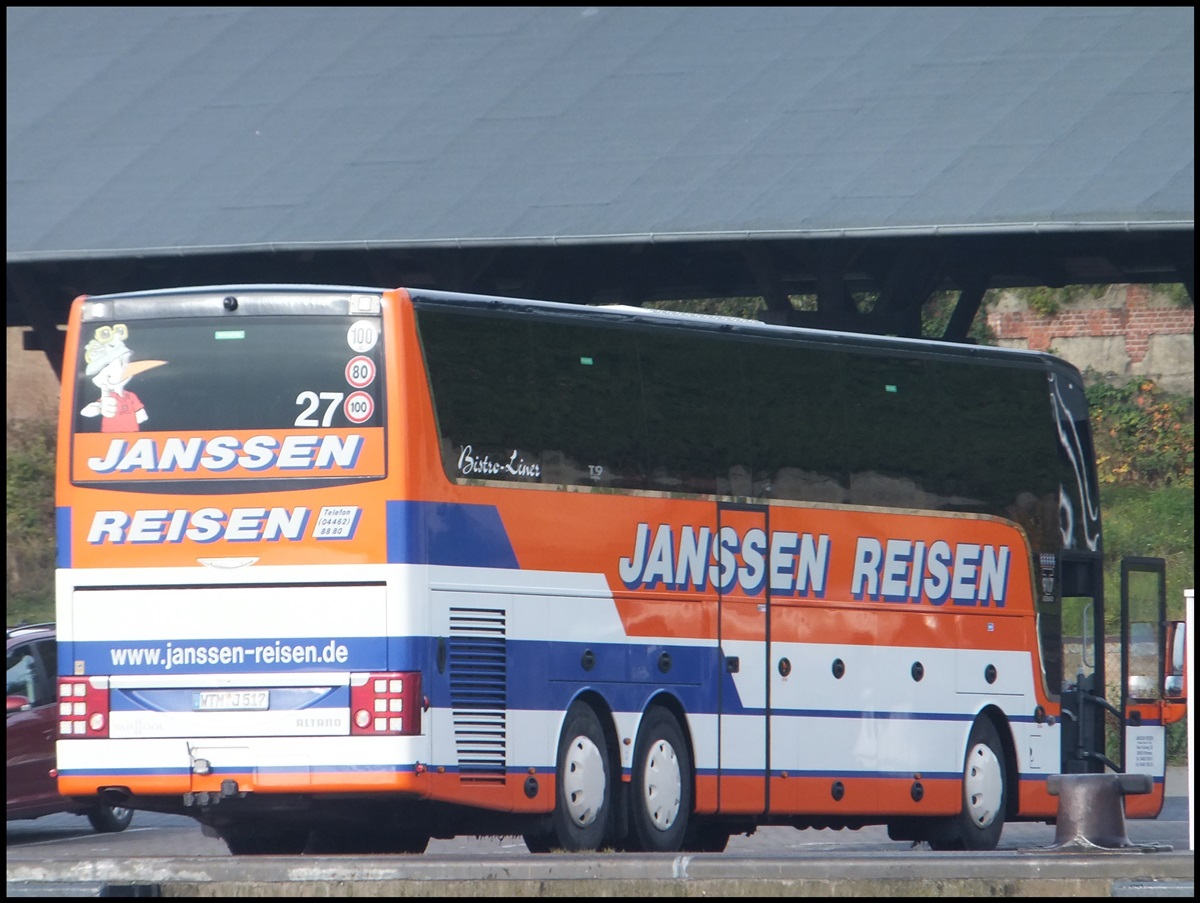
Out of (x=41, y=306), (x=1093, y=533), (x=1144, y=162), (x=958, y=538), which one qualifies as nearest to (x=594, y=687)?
(x=958, y=538)

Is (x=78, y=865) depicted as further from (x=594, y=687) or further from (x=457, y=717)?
(x=594, y=687)

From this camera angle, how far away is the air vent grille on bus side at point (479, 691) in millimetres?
13898

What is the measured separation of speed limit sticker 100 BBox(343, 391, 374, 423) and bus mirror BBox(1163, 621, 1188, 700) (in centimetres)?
853

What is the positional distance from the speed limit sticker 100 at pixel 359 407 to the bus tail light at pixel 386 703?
56.9 inches

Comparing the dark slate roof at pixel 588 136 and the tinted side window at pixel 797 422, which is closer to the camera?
the tinted side window at pixel 797 422

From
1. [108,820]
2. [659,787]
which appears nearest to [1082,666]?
[659,787]

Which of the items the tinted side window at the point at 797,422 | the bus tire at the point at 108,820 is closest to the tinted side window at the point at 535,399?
the tinted side window at the point at 797,422

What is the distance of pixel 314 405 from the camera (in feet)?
45.0

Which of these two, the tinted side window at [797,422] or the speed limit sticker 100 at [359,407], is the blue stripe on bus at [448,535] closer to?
the speed limit sticker 100 at [359,407]

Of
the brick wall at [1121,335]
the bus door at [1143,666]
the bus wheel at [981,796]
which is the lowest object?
the bus wheel at [981,796]

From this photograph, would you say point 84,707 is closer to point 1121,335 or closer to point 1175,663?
point 1175,663

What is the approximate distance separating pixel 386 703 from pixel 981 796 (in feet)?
20.0

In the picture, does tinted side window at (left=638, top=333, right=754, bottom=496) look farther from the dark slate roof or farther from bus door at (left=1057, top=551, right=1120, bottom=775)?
the dark slate roof

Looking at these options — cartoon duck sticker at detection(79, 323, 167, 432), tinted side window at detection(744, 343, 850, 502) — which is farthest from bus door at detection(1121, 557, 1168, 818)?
cartoon duck sticker at detection(79, 323, 167, 432)
